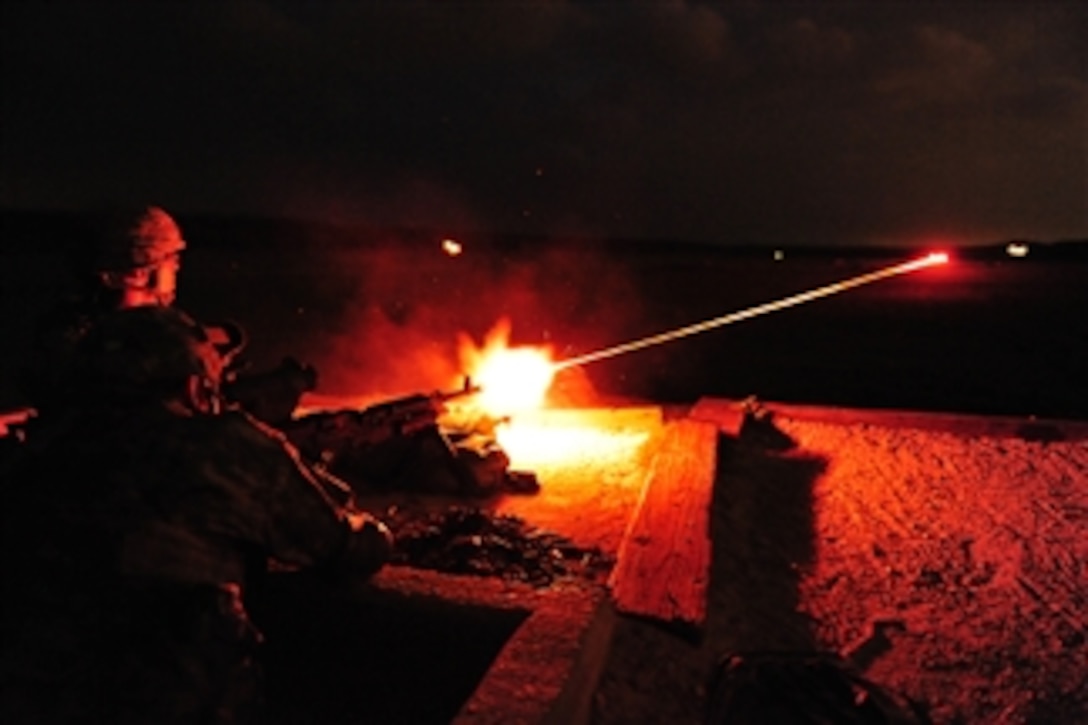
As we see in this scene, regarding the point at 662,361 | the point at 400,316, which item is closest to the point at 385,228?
the point at 400,316

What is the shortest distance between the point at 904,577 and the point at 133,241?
16.3ft

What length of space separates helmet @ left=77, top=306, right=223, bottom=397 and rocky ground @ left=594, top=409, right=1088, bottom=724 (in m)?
2.14

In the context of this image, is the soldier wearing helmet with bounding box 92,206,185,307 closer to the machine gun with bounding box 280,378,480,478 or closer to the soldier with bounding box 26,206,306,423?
the soldier with bounding box 26,206,306,423

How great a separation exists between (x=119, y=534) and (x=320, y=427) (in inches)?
88.8

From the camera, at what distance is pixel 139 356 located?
2.70 metres

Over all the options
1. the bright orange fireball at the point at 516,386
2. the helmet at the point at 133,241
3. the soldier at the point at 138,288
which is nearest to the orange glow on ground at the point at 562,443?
the bright orange fireball at the point at 516,386

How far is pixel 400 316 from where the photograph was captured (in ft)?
60.8

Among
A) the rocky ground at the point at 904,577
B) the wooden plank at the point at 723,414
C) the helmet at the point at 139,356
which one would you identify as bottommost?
the rocky ground at the point at 904,577

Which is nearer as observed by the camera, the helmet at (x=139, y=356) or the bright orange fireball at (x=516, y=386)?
the helmet at (x=139, y=356)

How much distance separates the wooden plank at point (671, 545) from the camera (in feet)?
13.1

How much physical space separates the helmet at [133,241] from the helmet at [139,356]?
214cm

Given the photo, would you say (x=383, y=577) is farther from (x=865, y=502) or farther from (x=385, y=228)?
(x=385, y=228)

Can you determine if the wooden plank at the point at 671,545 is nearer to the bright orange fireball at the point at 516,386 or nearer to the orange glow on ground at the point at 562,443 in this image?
the orange glow on ground at the point at 562,443

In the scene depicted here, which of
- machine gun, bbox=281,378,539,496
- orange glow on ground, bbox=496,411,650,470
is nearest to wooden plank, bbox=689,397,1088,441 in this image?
orange glow on ground, bbox=496,411,650,470
